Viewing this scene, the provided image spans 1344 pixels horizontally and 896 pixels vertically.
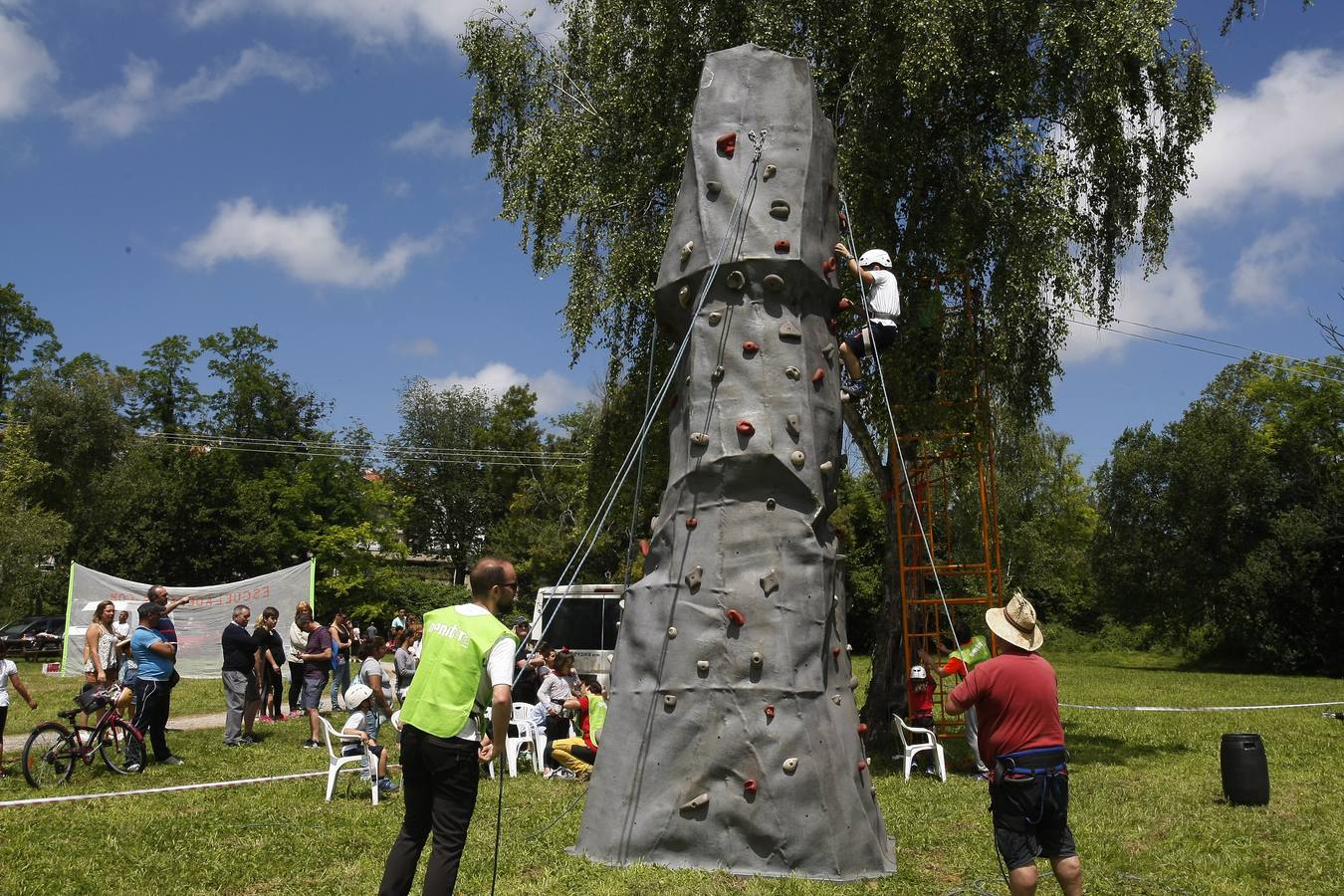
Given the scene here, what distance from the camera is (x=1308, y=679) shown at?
99.1ft

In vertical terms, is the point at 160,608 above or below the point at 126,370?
below

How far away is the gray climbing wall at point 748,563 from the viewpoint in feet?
24.1

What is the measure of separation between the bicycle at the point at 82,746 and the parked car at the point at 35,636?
22.9 m

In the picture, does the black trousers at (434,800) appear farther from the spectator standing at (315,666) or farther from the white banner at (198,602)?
the white banner at (198,602)

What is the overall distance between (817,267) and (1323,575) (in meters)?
32.5

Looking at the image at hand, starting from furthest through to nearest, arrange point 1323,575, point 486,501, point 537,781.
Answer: point 486,501
point 1323,575
point 537,781

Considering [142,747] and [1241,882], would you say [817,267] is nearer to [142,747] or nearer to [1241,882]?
[1241,882]

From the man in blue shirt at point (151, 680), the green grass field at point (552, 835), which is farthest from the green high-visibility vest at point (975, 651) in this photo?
the man in blue shirt at point (151, 680)

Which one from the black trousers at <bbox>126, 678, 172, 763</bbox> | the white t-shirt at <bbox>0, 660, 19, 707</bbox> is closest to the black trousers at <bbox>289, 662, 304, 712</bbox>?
the black trousers at <bbox>126, 678, 172, 763</bbox>

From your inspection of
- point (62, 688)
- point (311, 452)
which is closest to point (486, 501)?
point (311, 452)

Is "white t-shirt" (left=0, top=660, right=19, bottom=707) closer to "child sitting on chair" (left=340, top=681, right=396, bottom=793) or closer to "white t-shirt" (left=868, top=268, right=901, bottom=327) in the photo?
"child sitting on chair" (left=340, top=681, right=396, bottom=793)

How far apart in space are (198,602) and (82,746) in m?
13.4

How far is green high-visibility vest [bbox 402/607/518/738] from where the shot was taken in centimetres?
522

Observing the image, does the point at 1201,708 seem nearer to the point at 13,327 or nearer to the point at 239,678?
the point at 239,678
